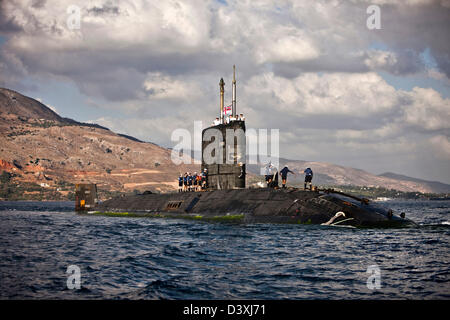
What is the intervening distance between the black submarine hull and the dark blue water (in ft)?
4.58

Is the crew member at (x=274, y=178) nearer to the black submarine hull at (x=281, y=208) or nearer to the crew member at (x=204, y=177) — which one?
the black submarine hull at (x=281, y=208)

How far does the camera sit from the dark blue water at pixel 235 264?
40.4 ft

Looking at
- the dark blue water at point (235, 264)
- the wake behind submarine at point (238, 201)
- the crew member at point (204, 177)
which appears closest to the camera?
the dark blue water at point (235, 264)

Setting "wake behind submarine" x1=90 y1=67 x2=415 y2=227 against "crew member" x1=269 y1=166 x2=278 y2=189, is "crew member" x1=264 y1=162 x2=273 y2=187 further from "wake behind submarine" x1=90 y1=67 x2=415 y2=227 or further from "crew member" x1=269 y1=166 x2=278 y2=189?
"wake behind submarine" x1=90 y1=67 x2=415 y2=227

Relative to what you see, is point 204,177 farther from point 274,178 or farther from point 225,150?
point 274,178

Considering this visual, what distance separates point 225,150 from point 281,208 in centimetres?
898

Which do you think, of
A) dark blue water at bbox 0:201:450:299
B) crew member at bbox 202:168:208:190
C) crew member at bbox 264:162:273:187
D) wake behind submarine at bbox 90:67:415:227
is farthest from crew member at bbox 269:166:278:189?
dark blue water at bbox 0:201:450:299

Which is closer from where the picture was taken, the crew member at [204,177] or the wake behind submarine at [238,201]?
the wake behind submarine at [238,201]

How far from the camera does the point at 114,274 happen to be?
14742 mm

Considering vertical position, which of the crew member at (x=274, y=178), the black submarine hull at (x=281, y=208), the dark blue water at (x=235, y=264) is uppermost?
the crew member at (x=274, y=178)

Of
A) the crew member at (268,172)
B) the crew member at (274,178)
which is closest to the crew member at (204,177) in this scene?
the crew member at (268,172)

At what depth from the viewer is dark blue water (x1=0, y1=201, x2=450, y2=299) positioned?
12312 mm

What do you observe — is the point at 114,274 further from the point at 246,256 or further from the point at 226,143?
the point at 226,143
